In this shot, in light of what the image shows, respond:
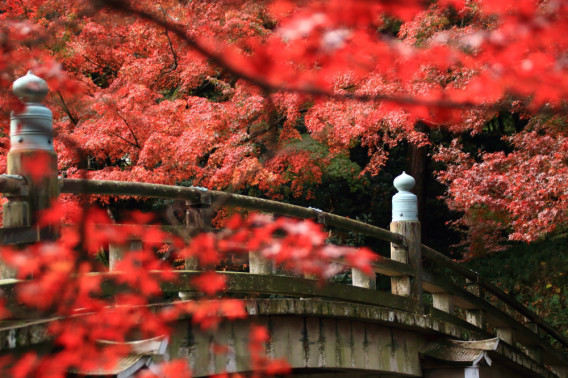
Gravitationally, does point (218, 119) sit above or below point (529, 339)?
above

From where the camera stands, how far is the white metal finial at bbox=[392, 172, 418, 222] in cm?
753

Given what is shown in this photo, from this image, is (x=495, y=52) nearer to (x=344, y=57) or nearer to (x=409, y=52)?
(x=409, y=52)

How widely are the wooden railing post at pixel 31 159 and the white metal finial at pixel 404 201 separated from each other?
4176 mm

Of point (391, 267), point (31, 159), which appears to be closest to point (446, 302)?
point (391, 267)

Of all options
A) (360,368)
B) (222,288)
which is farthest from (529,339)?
(222,288)

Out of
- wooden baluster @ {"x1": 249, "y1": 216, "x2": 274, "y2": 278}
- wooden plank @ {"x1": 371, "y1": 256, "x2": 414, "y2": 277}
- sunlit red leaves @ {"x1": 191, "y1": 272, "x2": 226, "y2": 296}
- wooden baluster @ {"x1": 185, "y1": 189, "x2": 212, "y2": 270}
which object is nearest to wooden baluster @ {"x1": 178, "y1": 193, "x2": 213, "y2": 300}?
wooden baluster @ {"x1": 185, "y1": 189, "x2": 212, "y2": 270}

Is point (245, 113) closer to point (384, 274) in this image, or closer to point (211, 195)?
point (384, 274)

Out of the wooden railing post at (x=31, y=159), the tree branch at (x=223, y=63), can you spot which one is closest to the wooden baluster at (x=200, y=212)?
the wooden railing post at (x=31, y=159)

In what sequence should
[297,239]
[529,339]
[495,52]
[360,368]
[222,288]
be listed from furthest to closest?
[529,339] → [360,368] → [297,239] → [222,288] → [495,52]

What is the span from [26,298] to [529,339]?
754 centimetres

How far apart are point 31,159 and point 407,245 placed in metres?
4.31

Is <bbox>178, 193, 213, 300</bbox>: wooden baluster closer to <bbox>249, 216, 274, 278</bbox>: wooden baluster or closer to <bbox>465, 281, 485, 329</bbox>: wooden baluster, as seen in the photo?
<bbox>249, 216, 274, 278</bbox>: wooden baluster

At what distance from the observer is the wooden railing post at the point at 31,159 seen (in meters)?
4.07

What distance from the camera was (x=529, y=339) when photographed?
31.8 ft
